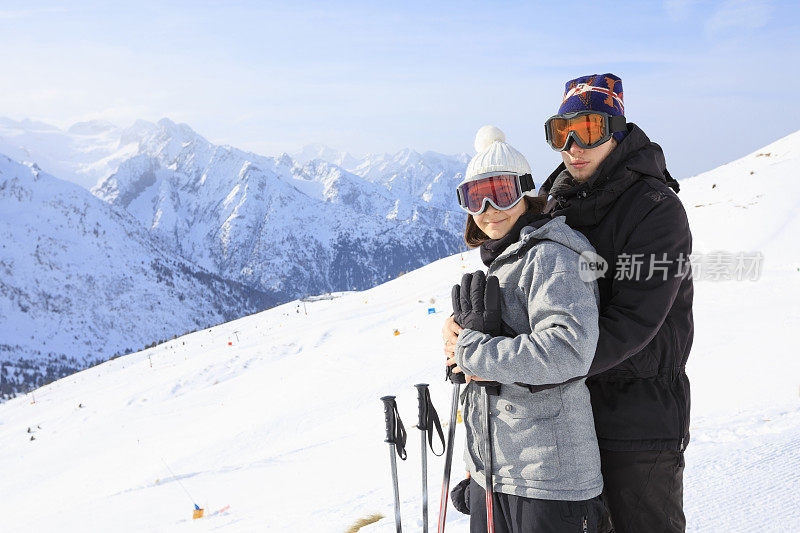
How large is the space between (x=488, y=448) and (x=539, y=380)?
546 mm

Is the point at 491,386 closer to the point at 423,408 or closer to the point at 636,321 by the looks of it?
the point at 636,321

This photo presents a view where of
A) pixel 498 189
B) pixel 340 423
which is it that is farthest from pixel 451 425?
pixel 340 423

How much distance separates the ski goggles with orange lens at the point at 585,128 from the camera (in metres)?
2.78

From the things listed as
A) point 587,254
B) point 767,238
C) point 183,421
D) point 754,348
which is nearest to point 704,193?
point 767,238

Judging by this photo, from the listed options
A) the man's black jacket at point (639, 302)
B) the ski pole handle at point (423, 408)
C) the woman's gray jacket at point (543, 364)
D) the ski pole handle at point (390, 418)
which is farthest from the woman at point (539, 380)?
the ski pole handle at point (390, 418)

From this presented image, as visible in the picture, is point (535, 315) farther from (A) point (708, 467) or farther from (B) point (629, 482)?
(A) point (708, 467)

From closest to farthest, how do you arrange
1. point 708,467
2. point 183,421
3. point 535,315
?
point 535,315 < point 708,467 < point 183,421

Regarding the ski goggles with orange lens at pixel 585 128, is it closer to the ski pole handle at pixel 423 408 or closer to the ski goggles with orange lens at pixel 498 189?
the ski goggles with orange lens at pixel 498 189

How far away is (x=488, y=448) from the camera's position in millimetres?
2609

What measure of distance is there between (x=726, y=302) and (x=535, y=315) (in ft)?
28.8

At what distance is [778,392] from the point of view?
5.96 m

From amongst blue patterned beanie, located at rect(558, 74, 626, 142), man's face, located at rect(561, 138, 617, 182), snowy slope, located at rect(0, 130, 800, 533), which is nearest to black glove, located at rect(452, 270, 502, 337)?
man's face, located at rect(561, 138, 617, 182)

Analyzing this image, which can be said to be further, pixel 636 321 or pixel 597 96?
pixel 597 96

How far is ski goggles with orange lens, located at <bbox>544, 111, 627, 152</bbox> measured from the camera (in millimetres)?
2779
